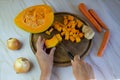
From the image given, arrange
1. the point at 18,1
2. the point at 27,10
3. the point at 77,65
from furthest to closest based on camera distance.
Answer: the point at 18,1
the point at 27,10
the point at 77,65

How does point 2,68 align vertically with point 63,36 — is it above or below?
below

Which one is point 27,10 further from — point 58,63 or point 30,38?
point 58,63

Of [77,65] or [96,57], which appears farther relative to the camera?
[96,57]

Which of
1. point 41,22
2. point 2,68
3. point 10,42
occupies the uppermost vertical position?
point 41,22

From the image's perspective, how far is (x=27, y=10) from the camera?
1226 mm

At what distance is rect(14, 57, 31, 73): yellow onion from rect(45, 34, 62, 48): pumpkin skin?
12 cm

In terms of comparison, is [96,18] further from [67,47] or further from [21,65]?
[21,65]

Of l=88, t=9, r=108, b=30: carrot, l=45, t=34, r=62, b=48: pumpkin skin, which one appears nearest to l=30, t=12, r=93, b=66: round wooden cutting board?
l=45, t=34, r=62, b=48: pumpkin skin

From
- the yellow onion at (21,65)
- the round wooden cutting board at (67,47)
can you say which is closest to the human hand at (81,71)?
the round wooden cutting board at (67,47)

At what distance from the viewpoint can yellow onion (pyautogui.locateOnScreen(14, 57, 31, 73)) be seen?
3.49ft

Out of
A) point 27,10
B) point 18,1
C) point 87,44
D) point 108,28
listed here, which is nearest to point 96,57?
point 87,44

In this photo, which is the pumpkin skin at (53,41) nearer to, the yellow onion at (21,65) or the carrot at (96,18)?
the yellow onion at (21,65)

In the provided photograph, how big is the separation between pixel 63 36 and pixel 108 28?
0.25 m

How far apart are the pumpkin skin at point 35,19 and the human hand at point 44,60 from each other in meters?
0.10
